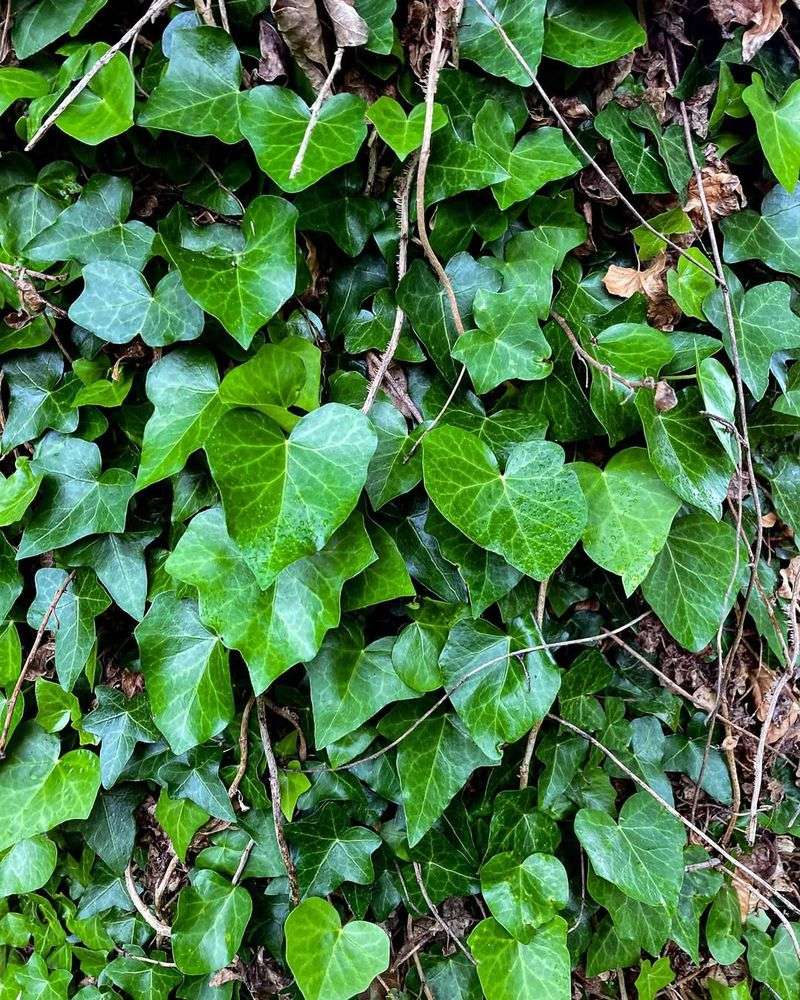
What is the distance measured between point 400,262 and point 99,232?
1.22 ft

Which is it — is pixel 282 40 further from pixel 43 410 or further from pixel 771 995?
pixel 771 995

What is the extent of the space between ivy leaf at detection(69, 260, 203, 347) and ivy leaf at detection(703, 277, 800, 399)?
65 centimetres

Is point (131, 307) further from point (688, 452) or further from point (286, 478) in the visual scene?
point (688, 452)

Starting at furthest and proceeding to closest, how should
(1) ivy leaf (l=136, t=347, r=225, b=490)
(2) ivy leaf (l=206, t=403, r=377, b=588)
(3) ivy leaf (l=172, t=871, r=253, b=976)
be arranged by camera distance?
(3) ivy leaf (l=172, t=871, r=253, b=976), (1) ivy leaf (l=136, t=347, r=225, b=490), (2) ivy leaf (l=206, t=403, r=377, b=588)

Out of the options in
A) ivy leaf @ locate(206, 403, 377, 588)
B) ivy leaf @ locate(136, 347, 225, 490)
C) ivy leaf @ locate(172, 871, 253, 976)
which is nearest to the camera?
ivy leaf @ locate(206, 403, 377, 588)

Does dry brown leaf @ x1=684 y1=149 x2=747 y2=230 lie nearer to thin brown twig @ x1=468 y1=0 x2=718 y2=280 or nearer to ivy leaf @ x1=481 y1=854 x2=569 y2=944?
thin brown twig @ x1=468 y1=0 x2=718 y2=280

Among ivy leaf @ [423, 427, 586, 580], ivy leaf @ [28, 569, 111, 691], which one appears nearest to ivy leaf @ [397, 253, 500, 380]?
ivy leaf @ [423, 427, 586, 580]

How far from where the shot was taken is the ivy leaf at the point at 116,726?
871mm

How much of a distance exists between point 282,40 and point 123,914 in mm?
1203

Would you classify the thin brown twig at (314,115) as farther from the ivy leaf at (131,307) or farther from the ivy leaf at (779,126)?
the ivy leaf at (779,126)

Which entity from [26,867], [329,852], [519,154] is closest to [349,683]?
[329,852]

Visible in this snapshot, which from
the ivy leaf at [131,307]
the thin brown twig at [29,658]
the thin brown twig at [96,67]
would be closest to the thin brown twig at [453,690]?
the thin brown twig at [29,658]

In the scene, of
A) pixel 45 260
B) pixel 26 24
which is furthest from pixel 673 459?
pixel 26 24

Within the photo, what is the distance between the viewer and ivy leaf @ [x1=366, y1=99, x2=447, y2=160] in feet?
2.36
